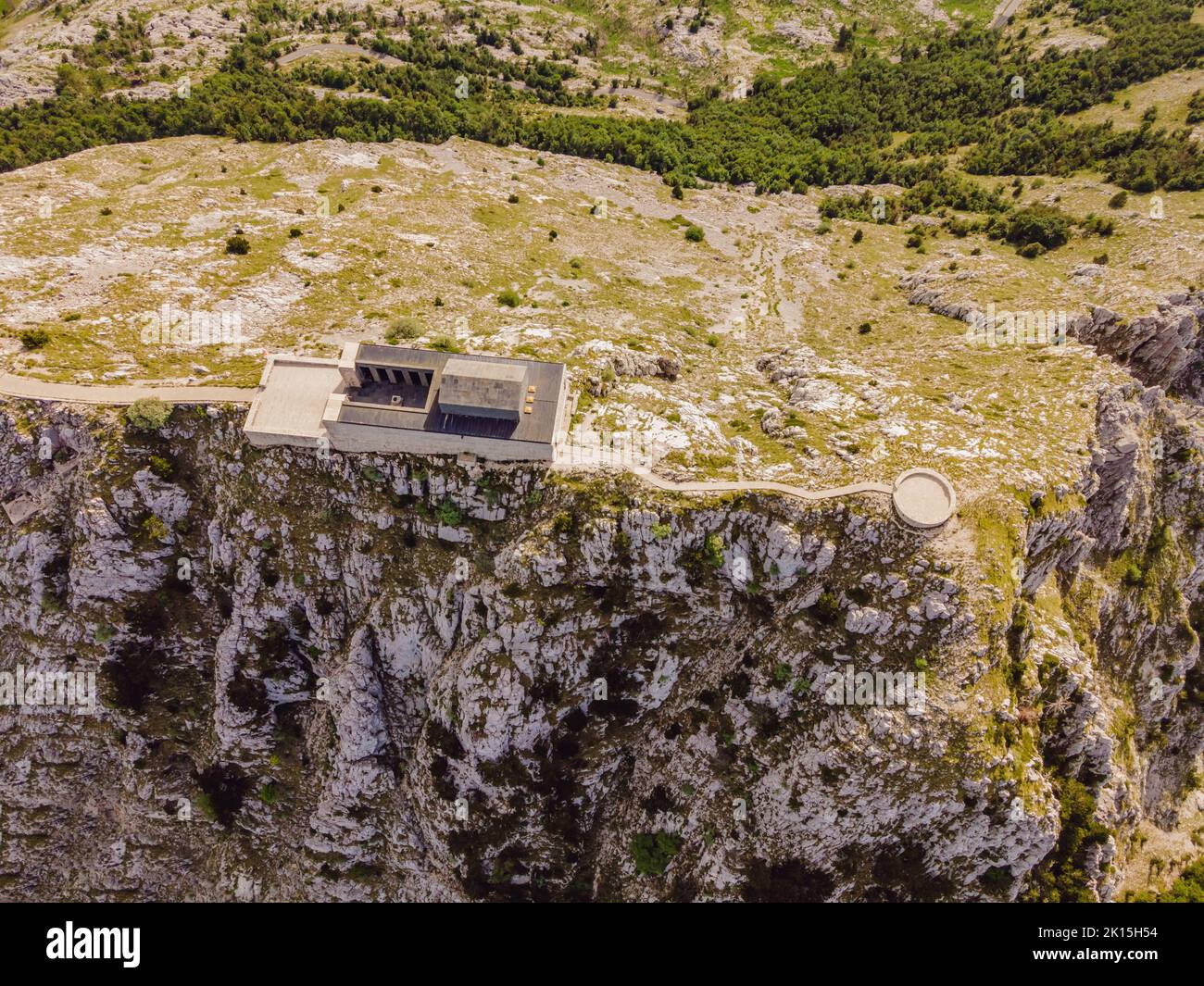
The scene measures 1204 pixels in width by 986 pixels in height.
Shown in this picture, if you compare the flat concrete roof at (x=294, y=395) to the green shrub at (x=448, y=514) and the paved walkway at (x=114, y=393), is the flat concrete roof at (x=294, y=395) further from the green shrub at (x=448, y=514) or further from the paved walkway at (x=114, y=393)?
the green shrub at (x=448, y=514)

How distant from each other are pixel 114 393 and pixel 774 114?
150 meters

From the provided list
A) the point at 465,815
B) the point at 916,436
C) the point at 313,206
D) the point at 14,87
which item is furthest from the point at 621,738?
the point at 14,87

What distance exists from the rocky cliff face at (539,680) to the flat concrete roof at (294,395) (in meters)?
3.33

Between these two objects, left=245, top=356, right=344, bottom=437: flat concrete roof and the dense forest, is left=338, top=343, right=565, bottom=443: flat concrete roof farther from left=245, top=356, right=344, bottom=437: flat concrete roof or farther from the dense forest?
the dense forest

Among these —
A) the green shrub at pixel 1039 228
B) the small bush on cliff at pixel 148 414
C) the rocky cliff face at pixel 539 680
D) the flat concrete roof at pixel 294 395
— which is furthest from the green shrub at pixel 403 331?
the green shrub at pixel 1039 228

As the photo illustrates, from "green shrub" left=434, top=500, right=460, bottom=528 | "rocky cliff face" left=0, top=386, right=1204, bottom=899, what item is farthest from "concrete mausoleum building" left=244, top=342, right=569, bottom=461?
"green shrub" left=434, top=500, right=460, bottom=528

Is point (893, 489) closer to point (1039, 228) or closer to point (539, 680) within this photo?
point (539, 680)

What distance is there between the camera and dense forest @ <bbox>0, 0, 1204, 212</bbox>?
11244 cm

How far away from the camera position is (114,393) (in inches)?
2388

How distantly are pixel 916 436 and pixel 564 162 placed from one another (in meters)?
A: 95.6

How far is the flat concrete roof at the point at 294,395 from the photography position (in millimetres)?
58438

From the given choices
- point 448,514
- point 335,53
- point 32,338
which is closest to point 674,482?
point 448,514
